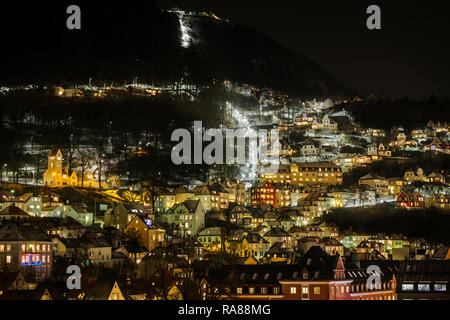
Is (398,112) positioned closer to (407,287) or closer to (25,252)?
(407,287)

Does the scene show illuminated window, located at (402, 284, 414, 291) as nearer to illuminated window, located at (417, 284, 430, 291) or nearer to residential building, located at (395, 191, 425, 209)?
illuminated window, located at (417, 284, 430, 291)

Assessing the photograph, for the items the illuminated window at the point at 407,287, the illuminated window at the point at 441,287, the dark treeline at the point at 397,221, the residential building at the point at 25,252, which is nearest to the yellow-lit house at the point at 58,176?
the residential building at the point at 25,252

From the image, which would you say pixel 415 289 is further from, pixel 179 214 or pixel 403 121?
pixel 403 121

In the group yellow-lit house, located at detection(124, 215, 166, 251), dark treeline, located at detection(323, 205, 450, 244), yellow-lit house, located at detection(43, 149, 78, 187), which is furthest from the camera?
yellow-lit house, located at detection(43, 149, 78, 187)

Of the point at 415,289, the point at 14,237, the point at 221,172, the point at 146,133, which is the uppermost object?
the point at 146,133

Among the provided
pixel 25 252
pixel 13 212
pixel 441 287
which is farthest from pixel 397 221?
pixel 25 252

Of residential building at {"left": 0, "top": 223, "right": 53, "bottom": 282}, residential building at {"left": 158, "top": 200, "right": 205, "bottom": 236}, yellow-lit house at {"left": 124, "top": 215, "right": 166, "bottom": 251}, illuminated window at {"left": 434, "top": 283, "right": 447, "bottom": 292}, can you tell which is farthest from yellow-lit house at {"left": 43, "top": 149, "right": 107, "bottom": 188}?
illuminated window at {"left": 434, "top": 283, "right": 447, "bottom": 292}
